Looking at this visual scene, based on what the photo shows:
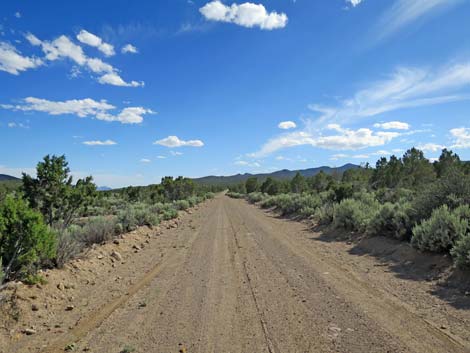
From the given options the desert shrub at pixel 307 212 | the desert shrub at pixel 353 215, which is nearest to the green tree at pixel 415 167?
the desert shrub at pixel 307 212

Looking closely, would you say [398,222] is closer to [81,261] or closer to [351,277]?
[351,277]

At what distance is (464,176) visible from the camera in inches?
466

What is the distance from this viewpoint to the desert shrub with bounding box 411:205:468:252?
8.40 meters

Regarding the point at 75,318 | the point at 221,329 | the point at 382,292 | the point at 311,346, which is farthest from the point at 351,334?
the point at 75,318

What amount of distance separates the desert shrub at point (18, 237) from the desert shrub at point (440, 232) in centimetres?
923

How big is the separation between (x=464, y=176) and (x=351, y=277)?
7.01 metres

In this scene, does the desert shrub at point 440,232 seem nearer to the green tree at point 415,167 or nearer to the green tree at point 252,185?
the green tree at point 415,167

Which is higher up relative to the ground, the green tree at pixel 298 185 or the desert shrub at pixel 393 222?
the green tree at pixel 298 185

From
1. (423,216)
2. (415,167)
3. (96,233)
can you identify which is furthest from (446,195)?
(415,167)

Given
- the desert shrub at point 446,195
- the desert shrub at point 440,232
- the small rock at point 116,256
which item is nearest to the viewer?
the desert shrub at point 440,232

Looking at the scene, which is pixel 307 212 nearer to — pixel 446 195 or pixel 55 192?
pixel 446 195

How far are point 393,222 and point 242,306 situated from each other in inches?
315

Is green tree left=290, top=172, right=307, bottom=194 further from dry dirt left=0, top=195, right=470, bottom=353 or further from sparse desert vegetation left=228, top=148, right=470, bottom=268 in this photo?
dry dirt left=0, top=195, right=470, bottom=353

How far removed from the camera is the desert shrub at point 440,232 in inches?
331
